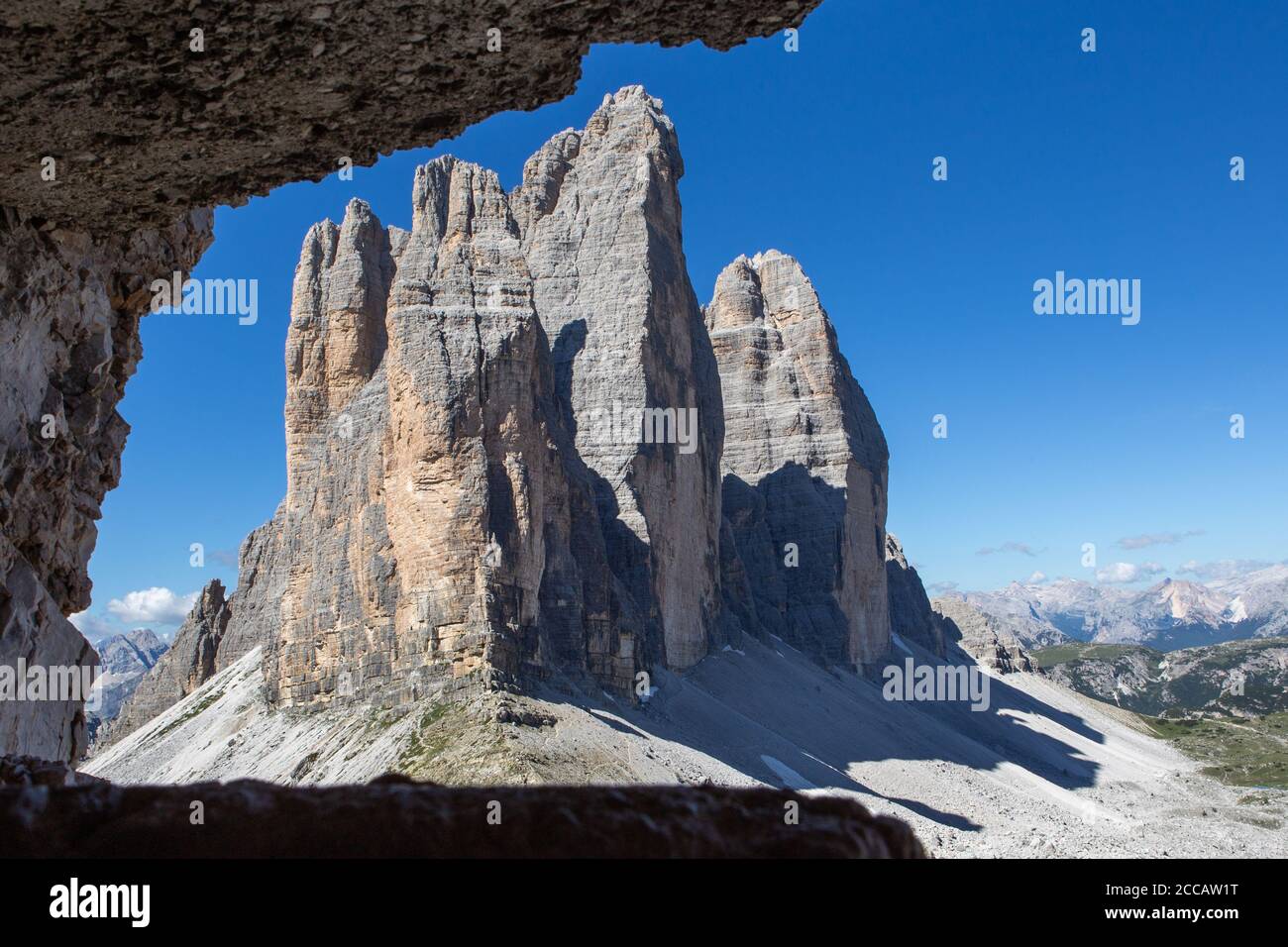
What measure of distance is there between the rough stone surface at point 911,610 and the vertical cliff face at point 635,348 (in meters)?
50.6

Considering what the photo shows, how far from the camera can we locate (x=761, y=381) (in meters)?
108

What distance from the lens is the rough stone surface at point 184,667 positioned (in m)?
74.9

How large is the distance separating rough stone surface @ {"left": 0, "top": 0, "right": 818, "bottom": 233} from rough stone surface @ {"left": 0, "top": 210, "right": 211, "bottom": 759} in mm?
1458

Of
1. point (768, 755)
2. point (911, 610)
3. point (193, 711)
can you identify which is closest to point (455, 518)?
point (768, 755)

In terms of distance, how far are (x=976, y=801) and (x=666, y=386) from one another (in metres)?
35.6

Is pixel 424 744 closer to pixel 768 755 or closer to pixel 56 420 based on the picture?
pixel 768 755

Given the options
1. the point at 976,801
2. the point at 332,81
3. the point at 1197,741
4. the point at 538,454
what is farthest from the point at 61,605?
the point at 1197,741

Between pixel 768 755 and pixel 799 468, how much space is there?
178 ft

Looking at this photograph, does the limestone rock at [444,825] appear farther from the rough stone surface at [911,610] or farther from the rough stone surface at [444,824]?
the rough stone surface at [911,610]

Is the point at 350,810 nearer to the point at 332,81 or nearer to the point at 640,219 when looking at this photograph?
the point at 332,81

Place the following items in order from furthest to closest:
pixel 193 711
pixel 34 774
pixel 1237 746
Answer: pixel 1237 746, pixel 193 711, pixel 34 774

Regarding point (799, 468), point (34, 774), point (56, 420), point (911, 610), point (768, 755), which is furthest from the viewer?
point (911, 610)

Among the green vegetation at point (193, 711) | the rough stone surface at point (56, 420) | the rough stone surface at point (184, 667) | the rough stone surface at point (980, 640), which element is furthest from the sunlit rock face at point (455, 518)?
the rough stone surface at point (980, 640)

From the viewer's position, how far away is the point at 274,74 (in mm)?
6996
